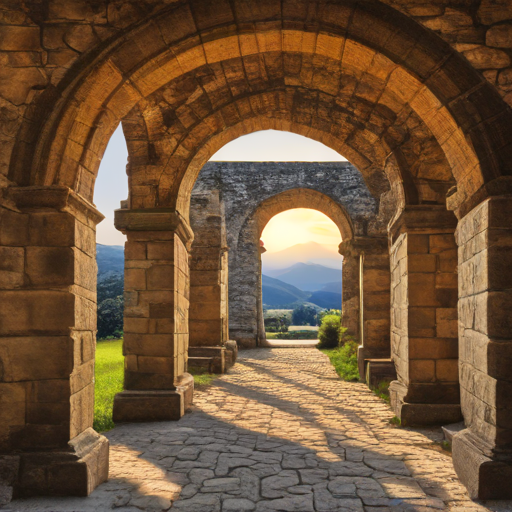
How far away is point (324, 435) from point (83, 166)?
135 inches

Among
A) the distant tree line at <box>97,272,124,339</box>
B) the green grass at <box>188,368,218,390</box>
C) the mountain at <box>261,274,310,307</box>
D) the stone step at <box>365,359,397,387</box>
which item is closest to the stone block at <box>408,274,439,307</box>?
the stone step at <box>365,359,397,387</box>

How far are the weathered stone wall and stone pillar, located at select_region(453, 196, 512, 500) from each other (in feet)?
35.9

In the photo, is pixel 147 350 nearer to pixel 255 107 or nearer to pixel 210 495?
pixel 210 495

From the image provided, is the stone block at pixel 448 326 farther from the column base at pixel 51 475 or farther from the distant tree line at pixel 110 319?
the distant tree line at pixel 110 319

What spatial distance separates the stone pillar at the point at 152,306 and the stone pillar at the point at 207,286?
10.8 ft

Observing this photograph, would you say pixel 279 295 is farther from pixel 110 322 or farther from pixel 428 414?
pixel 428 414

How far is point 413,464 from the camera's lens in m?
4.07

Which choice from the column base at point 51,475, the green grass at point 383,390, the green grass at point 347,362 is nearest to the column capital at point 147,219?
the column base at point 51,475

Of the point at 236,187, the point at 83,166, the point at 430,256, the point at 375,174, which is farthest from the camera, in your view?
the point at 236,187

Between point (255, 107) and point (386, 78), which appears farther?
point (255, 107)

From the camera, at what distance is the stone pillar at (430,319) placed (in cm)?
543

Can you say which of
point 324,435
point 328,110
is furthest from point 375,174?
point 324,435

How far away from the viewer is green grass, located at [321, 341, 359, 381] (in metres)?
9.09

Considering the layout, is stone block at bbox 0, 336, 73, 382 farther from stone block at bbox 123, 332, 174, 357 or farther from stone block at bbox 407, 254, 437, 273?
stone block at bbox 407, 254, 437, 273
